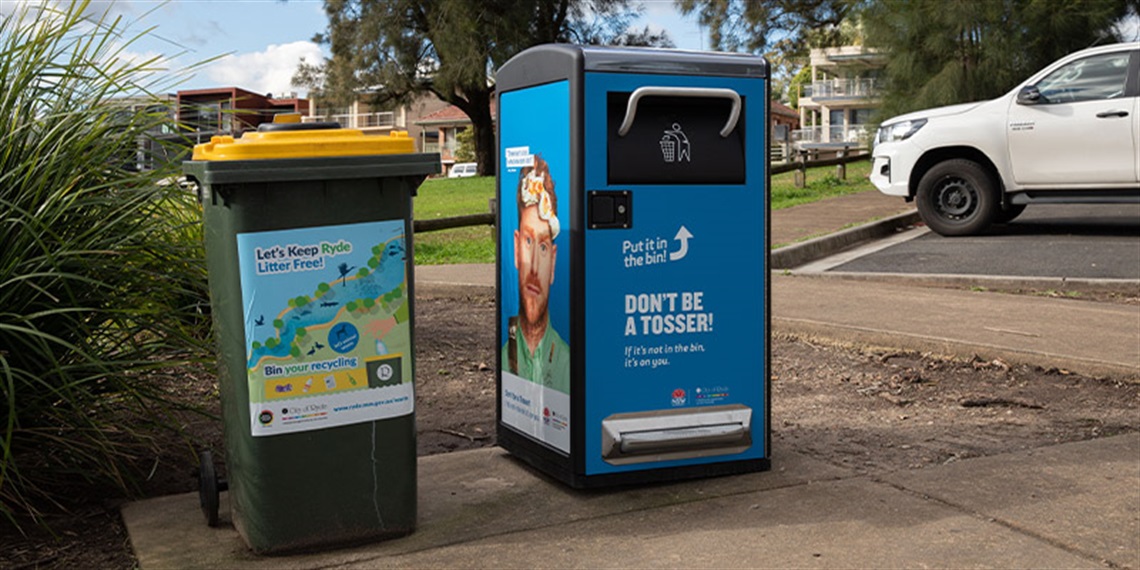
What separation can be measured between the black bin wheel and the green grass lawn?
8107 millimetres

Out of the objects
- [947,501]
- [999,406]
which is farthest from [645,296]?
[999,406]

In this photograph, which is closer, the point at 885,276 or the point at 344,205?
the point at 344,205

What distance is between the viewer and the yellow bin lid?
3617 millimetres

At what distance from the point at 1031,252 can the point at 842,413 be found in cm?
609

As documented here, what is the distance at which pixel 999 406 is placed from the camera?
5777 mm

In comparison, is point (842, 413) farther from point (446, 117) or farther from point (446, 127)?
point (446, 127)

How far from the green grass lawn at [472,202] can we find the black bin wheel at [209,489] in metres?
8.11

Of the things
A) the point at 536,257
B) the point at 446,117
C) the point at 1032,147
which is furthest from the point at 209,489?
the point at 446,117

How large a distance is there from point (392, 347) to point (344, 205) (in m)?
0.47

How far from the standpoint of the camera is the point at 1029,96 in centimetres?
1172

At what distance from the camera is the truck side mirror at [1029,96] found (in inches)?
459

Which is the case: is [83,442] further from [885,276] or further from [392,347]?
[885,276]

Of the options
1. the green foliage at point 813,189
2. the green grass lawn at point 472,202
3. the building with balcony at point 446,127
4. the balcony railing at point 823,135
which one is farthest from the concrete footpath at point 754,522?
the building with balcony at point 446,127

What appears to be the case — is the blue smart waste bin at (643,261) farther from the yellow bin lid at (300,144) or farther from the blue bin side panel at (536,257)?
the yellow bin lid at (300,144)
